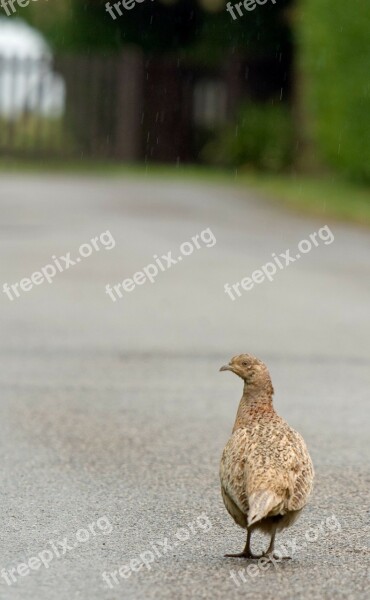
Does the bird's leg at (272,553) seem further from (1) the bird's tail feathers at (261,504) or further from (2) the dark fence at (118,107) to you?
(2) the dark fence at (118,107)

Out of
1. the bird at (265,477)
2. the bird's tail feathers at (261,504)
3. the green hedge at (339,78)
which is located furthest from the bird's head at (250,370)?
the green hedge at (339,78)

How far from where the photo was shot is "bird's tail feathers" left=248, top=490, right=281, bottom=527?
16.2ft

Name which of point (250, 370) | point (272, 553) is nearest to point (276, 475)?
point (272, 553)

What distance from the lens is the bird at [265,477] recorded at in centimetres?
503

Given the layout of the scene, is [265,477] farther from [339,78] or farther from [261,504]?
[339,78]

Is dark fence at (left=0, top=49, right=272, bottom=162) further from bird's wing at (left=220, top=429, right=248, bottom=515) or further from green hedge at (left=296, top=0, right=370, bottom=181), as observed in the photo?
bird's wing at (left=220, top=429, right=248, bottom=515)

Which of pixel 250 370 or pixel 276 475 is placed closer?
pixel 276 475

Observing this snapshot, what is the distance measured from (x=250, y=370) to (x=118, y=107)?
27.6 metres

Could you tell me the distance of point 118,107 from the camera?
1300 inches

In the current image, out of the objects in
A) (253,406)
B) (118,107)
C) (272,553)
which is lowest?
(118,107)

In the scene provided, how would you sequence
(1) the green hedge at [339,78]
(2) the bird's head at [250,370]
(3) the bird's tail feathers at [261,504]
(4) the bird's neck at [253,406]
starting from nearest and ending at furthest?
(3) the bird's tail feathers at [261,504]
(4) the bird's neck at [253,406]
(2) the bird's head at [250,370]
(1) the green hedge at [339,78]

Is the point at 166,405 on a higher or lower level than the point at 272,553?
lower

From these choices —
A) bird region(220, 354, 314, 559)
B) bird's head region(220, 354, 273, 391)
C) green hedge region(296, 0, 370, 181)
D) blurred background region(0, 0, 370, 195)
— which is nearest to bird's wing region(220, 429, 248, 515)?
bird region(220, 354, 314, 559)

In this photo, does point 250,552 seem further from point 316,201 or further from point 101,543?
point 316,201
